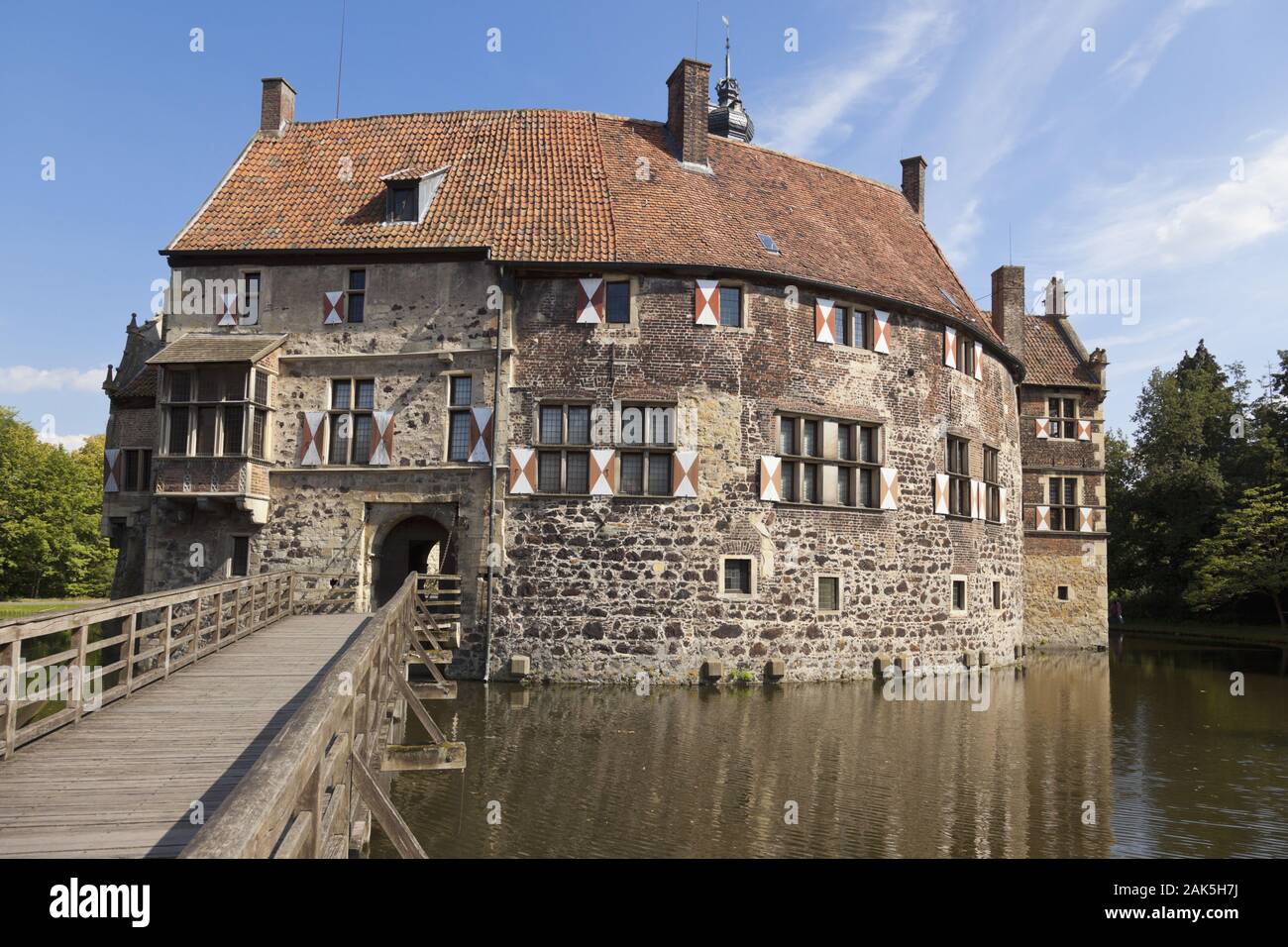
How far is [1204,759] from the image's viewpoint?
1257 cm

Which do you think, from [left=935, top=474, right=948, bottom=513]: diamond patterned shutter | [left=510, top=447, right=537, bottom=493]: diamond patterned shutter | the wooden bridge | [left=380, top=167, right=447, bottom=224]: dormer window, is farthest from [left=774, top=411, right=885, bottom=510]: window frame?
the wooden bridge

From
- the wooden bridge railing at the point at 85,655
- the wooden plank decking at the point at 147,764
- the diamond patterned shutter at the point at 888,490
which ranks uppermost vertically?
the diamond patterned shutter at the point at 888,490

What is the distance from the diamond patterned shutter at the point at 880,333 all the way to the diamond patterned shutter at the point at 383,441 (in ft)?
34.5

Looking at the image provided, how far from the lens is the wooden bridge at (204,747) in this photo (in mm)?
3807

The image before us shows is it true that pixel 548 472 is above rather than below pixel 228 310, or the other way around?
below

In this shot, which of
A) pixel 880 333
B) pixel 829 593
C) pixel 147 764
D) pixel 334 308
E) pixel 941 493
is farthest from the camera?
pixel 941 493

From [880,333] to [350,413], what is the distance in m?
11.5

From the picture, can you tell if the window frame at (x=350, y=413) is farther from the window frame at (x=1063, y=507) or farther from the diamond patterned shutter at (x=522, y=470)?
the window frame at (x=1063, y=507)

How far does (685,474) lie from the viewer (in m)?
18.2

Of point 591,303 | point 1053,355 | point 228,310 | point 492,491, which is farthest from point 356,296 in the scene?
point 1053,355

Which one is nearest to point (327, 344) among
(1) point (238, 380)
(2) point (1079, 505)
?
(1) point (238, 380)

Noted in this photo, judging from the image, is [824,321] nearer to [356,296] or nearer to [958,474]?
[958,474]

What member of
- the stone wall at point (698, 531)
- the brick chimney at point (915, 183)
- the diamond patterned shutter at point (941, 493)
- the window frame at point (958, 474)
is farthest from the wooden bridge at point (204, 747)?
the brick chimney at point (915, 183)

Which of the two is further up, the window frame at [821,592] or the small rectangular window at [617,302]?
the small rectangular window at [617,302]
